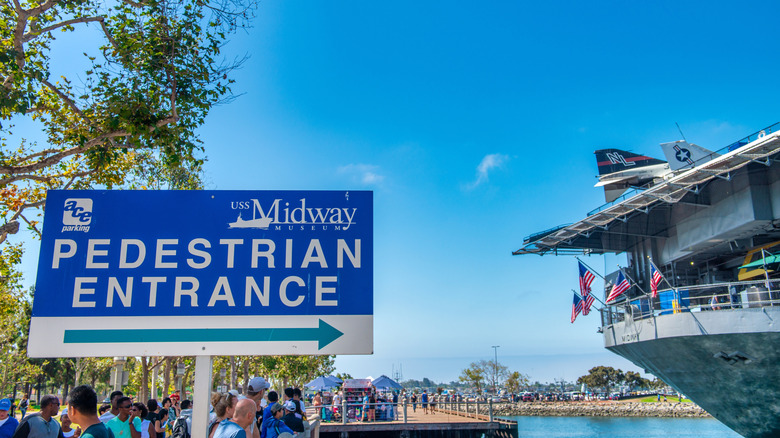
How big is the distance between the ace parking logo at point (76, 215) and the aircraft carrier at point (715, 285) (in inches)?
883

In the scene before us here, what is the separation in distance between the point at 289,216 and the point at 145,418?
5.88 metres

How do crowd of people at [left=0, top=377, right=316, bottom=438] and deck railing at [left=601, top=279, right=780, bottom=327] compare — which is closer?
crowd of people at [left=0, top=377, right=316, bottom=438]

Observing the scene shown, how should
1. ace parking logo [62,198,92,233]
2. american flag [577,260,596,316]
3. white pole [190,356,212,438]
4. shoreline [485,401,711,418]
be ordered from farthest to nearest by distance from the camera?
1. shoreline [485,401,711,418]
2. american flag [577,260,596,316]
3. ace parking logo [62,198,92,233]
4. white pole [190,356,212,438]

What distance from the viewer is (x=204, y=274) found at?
4.73m

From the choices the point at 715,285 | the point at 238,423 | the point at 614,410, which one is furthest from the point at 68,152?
the point at 614,410

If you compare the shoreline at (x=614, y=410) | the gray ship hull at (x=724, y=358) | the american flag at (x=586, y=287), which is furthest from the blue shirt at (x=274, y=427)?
the shoreline at (x=614, y=410)

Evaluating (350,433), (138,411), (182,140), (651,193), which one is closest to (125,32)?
(182,140)

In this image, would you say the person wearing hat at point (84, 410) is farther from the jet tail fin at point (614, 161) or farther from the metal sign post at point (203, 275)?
the jet tail fin at point (614, 161)

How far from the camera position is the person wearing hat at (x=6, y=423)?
6926mm

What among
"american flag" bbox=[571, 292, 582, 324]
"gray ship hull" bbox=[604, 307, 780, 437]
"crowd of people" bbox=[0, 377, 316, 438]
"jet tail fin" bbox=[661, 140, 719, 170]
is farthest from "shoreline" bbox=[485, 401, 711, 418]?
"crowd of people" bbox=[0, 377, 316, 438]

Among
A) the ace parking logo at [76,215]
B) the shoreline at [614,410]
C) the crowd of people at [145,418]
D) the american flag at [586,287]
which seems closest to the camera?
the crowd of people at [145,418]

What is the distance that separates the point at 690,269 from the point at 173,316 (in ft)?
105

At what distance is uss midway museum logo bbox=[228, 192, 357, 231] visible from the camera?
15.9ft

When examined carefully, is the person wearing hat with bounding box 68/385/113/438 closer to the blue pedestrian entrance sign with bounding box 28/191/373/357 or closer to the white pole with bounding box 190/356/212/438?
the blue pedestrian entrance sign with bounding box 28/191/373/357
